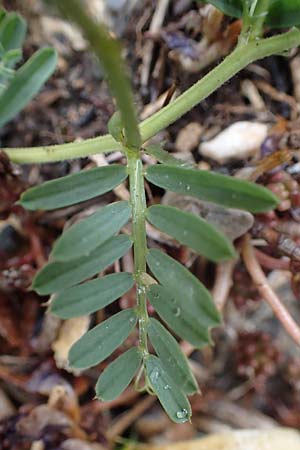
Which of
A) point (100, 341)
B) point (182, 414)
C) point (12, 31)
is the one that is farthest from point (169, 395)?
point (12, 31)

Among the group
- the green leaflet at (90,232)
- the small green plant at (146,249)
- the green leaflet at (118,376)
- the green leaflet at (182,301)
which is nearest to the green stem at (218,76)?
the small green plant at (146,249)

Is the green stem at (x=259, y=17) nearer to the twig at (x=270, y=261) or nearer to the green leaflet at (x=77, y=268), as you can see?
the green leaflet at (x=77, y=268)

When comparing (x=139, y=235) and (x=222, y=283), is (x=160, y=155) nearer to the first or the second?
(x=139, y=235)

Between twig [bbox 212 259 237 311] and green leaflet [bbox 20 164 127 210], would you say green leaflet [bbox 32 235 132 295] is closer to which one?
green leaflet [bbox 20 164 127 210]

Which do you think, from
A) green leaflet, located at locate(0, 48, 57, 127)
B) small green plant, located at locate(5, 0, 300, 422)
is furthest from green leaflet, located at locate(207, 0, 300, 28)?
green leaflet, located at locate(0, 48, 57, 127)

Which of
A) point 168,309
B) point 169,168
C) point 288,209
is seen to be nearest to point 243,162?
point 288,209

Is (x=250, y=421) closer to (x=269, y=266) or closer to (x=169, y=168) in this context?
(x=269, y=266)
